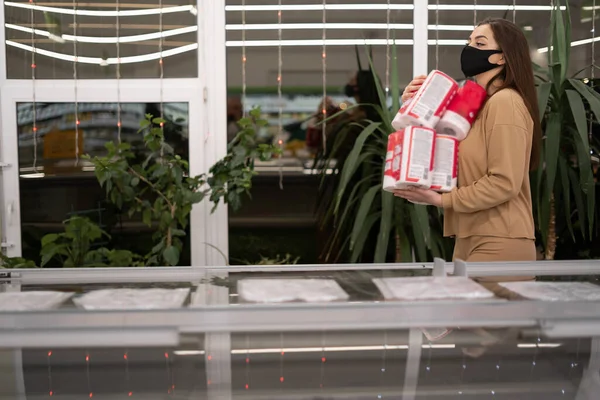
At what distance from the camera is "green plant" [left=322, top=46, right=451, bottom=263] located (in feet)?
9.91

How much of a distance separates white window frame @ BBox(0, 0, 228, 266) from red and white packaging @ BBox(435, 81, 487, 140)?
2.06 metres

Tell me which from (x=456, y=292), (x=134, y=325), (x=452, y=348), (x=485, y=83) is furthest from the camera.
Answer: (x=485, y=83)

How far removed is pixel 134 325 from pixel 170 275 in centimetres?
32

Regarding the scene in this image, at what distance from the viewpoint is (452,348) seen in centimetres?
133

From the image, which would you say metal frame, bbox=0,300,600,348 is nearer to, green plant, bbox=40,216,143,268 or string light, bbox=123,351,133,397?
string light, bbox=123,351,133,397

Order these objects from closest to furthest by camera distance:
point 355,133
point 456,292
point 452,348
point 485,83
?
1. point 456,292
2. point 452,348
3. point 485,83
4. point 355,133

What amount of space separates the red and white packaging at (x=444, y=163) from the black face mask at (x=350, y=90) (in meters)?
1.98

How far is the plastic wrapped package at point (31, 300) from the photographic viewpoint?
1132 millimetres

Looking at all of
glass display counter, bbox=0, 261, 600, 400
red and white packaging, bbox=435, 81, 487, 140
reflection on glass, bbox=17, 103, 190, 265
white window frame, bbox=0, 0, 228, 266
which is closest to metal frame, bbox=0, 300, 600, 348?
glass display counter, bbox=0, 261, 600, 400

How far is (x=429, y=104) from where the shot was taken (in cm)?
160

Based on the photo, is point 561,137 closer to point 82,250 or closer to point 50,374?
point 82,250

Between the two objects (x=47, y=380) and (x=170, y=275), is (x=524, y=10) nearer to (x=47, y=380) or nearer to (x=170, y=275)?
(x=170, y=275)

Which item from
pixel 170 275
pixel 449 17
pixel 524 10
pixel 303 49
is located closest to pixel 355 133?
pixel 303 49

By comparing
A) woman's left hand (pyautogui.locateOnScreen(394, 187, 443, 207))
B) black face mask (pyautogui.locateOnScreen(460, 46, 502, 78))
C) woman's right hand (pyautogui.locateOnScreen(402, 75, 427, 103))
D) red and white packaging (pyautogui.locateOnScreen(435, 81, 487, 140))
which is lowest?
woman's left hand (pyautogui.locateOnScreen(394, 187, 443, 207))
